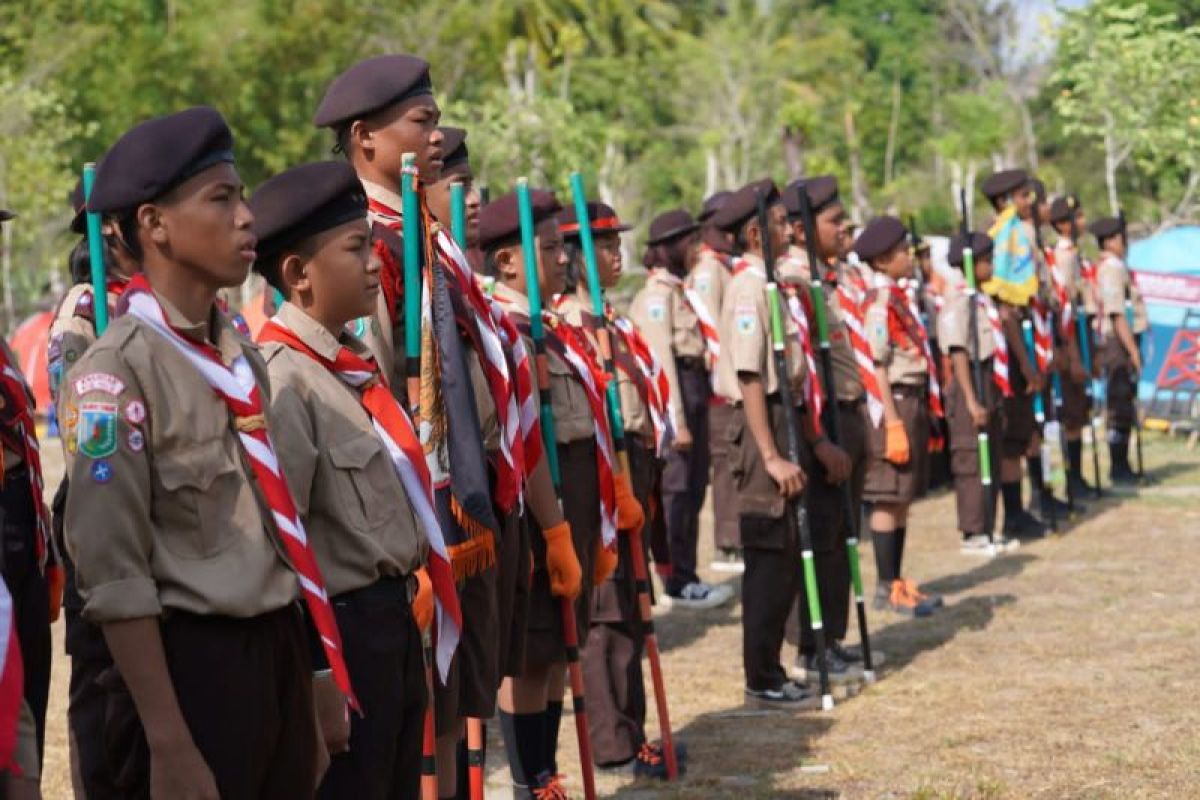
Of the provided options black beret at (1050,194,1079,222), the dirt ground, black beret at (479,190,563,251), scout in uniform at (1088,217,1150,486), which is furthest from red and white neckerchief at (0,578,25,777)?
scout in uniform at (1088,217,1150,486)

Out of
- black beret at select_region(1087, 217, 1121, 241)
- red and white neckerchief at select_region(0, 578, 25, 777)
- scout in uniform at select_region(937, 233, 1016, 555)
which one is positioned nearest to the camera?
red and white neckerchief at select_region(0, 578, 25, 777)

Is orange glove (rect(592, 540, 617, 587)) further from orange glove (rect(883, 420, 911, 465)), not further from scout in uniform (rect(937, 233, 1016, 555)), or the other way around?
scout in uniform (rect(937, 233, 1016, 555))

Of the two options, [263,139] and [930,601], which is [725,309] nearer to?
[930,601]

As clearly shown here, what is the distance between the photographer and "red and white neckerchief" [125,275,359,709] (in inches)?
146

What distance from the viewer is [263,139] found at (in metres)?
36.2

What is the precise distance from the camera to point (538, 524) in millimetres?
6254

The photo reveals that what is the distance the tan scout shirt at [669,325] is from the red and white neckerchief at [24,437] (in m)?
6.84

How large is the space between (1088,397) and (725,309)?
8279 millimetres

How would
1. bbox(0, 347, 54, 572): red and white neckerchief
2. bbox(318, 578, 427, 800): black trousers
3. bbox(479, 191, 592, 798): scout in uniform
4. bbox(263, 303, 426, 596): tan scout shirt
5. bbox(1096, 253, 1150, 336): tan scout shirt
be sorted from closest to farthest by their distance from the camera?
bbox(263, 303, 426, 596): tan scout shirt → bbox(318, 578, 427, 800): black trousers → bbox(0, 347, 54, 572): red and white neckerchief → bbox(479, 191, 592, 798): scout in uniform → bbox(1096, 253, 1150, 336): tan scout shirt

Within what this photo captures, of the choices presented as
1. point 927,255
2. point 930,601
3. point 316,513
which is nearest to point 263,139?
point 927,255

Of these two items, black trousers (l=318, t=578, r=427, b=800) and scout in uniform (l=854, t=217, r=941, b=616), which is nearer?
black trousers (l=318, t=578, r=427, b=800)

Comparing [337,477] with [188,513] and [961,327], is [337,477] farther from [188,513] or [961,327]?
[961,327]

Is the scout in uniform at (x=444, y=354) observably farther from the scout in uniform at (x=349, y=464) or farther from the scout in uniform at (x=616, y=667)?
the scout in uniform at (x=616, y=667)

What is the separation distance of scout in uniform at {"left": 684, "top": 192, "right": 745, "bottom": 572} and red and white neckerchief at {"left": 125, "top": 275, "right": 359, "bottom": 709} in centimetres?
807
